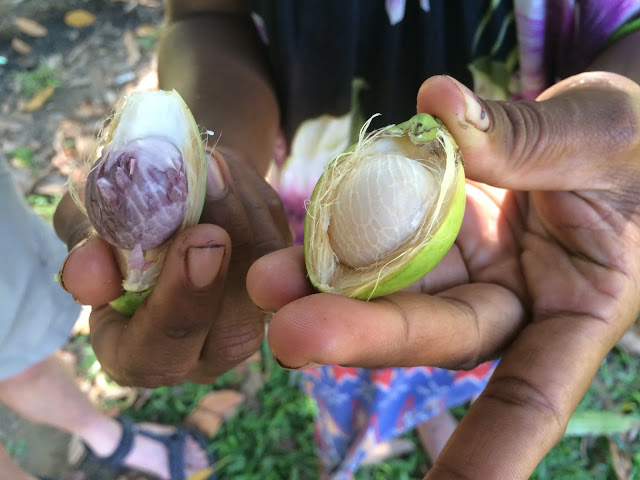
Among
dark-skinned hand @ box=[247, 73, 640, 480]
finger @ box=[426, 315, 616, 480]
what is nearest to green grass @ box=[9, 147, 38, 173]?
dark-skinned hand @ box=[247, 73, 640, 480]

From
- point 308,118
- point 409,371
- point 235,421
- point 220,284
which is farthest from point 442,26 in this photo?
point 235,421

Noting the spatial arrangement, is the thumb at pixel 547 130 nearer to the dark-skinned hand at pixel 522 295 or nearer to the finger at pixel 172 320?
the dark-skinned hand at pixel 522 295

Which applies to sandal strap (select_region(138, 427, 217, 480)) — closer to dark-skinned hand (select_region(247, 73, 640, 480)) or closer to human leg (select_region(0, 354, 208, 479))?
human leg (select_region(0, 354, 208, 479))

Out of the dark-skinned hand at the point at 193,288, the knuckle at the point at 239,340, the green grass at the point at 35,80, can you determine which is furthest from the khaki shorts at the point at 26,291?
the green grass at the point at 35,80

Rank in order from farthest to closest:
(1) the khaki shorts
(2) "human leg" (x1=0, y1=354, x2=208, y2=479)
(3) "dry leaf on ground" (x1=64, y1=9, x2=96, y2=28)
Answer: (3) "dry leaf on ground" (x1=64, y1=9, x2=96, y2=28) → (2) "human leg" (x1=0, y1=354, x2=208, y2=479) → (1) the khaki shorts

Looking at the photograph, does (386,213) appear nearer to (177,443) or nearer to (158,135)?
(158,135)
